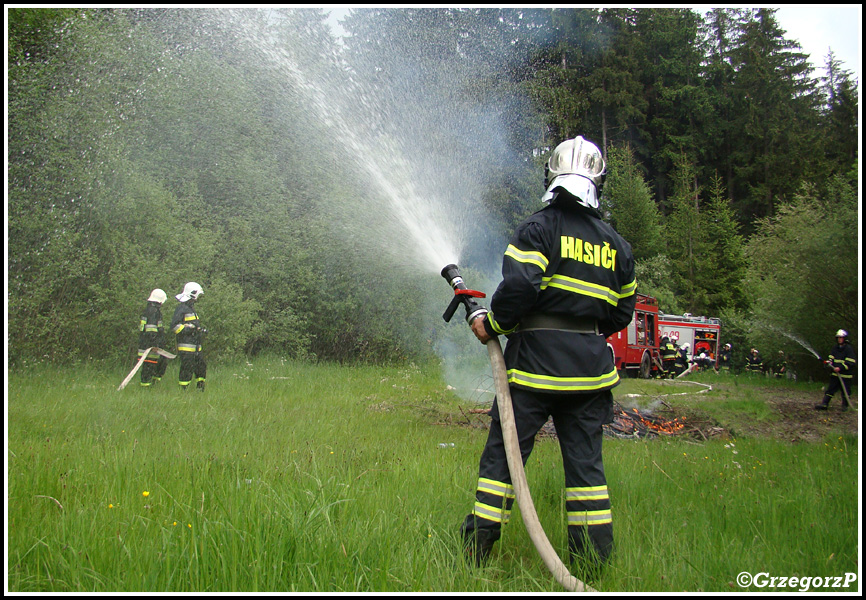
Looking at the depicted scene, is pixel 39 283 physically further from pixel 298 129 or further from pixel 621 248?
pixel 621 248

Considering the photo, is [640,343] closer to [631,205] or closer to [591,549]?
[631,205]

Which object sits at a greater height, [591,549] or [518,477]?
[518,477]

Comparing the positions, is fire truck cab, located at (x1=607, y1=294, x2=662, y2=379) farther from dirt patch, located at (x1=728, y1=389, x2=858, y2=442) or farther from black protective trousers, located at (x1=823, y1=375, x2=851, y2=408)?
black protective trousers, located at (x1=823, y1=375, x2=851, y2=408)

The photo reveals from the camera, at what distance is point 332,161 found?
16031 millimetres

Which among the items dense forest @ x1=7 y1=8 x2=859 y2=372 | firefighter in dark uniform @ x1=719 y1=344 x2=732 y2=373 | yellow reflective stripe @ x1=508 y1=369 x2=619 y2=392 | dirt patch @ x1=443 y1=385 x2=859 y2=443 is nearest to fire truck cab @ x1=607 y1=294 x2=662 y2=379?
dense forest @ x1=7 y1=8 x2=859 y2=372

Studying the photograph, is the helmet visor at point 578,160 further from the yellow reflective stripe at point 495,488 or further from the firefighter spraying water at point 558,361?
the yellow reflective stripe at point 495,488

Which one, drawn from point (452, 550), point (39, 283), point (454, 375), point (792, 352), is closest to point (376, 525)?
point (452, 550)

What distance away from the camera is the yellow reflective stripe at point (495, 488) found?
270 cm

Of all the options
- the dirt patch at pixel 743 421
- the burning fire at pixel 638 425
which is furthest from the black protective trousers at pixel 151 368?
the burning fire at pixel 638 425

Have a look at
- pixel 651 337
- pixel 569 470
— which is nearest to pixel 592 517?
pixel 569 470

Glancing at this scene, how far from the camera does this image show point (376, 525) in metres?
2.79

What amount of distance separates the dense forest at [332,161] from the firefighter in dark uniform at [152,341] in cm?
193

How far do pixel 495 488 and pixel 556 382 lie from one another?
0.58 metres

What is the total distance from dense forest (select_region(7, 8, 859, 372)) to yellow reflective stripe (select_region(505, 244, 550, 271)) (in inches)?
123
